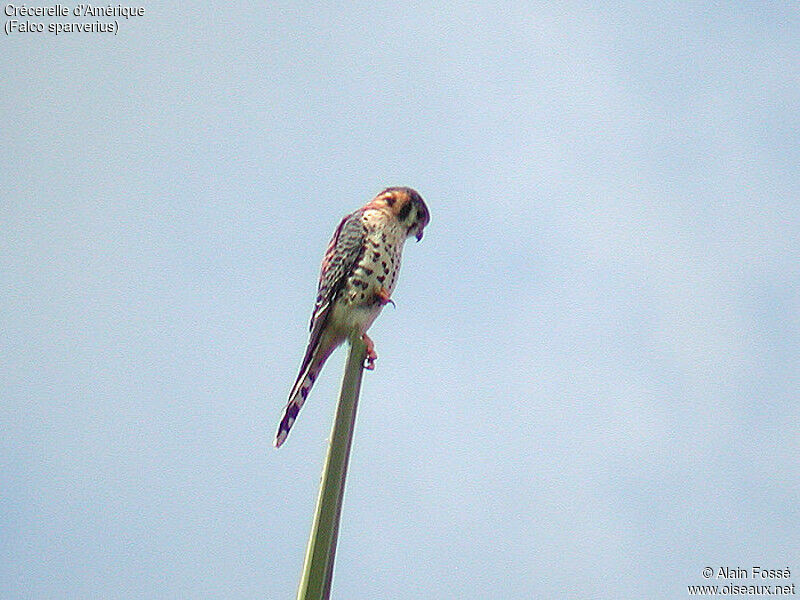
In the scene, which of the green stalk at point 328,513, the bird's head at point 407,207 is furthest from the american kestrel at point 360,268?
the green stalk at point 328,513

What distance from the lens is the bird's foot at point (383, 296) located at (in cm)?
498

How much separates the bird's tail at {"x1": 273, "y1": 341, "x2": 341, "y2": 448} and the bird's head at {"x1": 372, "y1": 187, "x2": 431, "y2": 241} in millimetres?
1046

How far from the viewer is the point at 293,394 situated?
4.16 m

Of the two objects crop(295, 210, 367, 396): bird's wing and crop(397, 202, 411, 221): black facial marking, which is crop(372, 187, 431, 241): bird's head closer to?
crop(397, 202, 411, 221): black facial marking

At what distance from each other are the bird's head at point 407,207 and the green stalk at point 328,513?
3.69m

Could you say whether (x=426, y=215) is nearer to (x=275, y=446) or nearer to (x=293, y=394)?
(x=293, y=394)

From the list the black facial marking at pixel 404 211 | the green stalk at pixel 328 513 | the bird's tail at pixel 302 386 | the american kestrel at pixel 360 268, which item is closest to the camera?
the green stalk at pixel 328 513

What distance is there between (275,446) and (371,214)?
6.67 feet

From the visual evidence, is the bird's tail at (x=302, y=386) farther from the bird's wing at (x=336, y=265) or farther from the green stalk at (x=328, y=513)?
the green stalk at (x=328, y=513)

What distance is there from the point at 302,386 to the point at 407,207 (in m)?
1.62

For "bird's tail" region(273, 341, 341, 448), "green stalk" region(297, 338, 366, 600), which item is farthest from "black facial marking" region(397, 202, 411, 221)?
"green stalk" region(297, 338, 366, 600)

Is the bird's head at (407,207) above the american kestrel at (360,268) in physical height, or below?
above

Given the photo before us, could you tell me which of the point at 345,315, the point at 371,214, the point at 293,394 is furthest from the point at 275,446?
the point at 371,214

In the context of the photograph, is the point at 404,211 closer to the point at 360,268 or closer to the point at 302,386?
the point at 360,268
